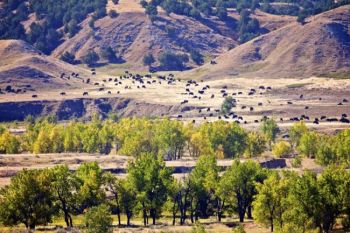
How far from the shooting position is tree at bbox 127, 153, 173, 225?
100125mm

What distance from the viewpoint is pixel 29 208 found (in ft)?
307

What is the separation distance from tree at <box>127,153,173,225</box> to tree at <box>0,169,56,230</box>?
1319cm

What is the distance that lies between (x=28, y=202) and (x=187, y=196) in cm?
2377

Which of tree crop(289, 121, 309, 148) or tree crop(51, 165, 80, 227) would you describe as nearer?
tree crop(51, 165, 80, 227)

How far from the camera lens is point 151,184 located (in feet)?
331

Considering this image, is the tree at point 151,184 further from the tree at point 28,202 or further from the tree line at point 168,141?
the tree line at point 168,141

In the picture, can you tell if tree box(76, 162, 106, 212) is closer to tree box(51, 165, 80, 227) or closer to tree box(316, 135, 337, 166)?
tree box(51, 165, 80, 227)

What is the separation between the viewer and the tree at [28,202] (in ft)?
302

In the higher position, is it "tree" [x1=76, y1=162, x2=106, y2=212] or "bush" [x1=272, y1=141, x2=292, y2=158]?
"tree" [x1=76, y1=162, x2=106, y2=212]

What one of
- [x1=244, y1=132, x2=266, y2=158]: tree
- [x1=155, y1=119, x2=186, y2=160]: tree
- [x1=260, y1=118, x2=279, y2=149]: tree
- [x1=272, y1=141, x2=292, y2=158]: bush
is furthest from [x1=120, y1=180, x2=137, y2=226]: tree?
[x1=260, y1=118, x2=279, y2=149]: tree

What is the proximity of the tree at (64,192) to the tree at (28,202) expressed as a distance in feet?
5.15

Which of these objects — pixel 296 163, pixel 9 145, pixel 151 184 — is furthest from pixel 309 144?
pixel 9 145

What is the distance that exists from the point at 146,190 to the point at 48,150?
5865 cm

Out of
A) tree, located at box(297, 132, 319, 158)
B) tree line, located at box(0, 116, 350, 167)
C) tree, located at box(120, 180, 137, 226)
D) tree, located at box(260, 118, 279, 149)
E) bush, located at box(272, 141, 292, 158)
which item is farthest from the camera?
tree, located at box(260, 118, 279, 149)
